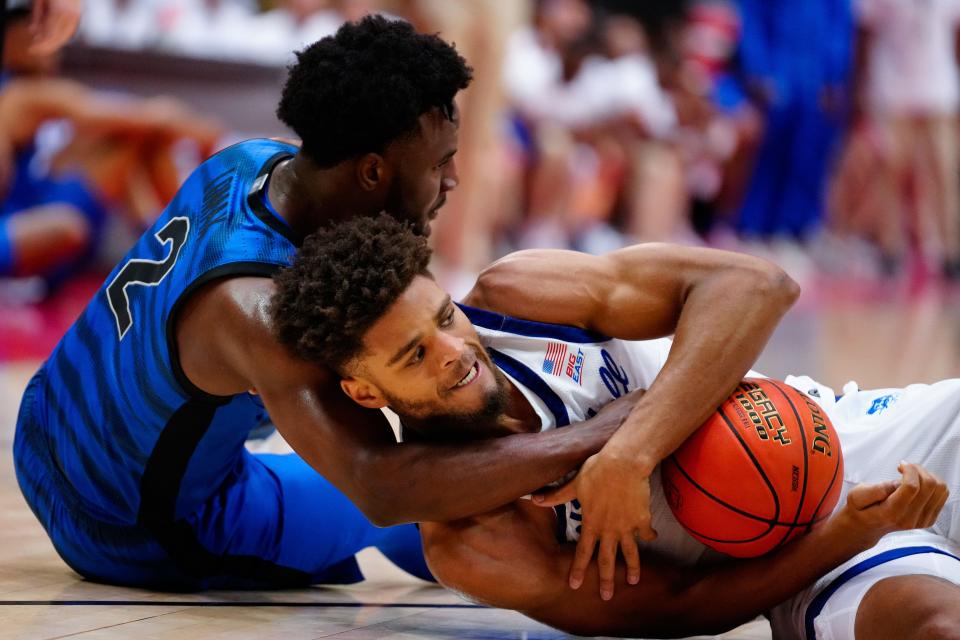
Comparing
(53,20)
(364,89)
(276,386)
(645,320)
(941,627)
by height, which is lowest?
(941,627)

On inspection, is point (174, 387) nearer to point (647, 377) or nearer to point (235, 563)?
point (235, 563)

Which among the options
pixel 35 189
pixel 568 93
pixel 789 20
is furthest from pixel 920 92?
pixel 35 189

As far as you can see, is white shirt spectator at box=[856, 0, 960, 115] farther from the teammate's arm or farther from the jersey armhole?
the jersey armhole

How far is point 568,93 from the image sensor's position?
14297 millimetres

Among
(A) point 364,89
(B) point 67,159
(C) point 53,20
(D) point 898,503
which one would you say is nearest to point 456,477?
(D) point 898,503

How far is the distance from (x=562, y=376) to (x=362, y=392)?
0.49 m

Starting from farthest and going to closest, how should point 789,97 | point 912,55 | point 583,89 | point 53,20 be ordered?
point 789,97 → point 912,55 → point 583,89 → point 53,20

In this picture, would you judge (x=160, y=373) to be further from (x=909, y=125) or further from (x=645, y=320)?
(x=909, y=125)

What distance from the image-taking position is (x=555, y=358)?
10.1ft

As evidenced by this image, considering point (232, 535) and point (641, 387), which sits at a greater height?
point (641, 387)

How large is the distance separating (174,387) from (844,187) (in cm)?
1647

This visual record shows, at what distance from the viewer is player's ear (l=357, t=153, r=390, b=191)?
3.44 meters

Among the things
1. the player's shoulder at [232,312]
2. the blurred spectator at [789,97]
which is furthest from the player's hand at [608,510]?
the blurred spectator at [789,97]

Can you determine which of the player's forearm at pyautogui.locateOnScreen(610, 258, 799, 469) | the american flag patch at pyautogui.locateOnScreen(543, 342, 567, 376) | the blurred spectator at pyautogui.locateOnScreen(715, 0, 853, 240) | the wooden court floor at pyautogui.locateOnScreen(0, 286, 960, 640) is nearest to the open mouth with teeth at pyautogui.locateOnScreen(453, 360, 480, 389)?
the american flag patch at pyautogui.locateOnScreen(543, 342, 567, 376)
